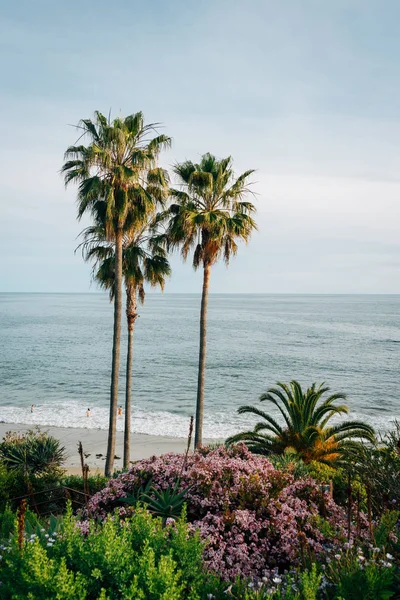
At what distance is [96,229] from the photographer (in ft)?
66.0

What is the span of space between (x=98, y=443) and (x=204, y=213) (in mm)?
21464

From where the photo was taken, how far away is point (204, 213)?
19.0 m

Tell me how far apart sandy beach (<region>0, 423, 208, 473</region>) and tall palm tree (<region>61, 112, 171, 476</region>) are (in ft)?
40.1

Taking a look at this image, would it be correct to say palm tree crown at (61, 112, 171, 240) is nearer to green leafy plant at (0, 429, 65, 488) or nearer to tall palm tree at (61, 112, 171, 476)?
tall palm tree at (61, 112, 171, 476)

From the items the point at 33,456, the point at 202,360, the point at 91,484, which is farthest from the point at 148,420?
the point at 91,484

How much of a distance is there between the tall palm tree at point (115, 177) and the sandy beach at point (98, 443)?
40.1ft

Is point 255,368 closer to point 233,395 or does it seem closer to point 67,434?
point 233,395

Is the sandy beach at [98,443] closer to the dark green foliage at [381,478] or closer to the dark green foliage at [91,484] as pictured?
the dark green foliage at [91,484]

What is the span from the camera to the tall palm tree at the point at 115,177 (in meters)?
17.7

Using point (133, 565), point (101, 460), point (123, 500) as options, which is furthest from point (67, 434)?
point (133, 565)

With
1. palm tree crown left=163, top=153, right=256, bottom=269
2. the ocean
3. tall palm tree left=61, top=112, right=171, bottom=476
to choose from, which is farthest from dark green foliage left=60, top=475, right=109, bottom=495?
the ocean

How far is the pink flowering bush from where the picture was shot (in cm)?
678

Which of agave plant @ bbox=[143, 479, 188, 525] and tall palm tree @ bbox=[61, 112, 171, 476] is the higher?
tall palm tree @ bbox=[61, 112, 171, 476]

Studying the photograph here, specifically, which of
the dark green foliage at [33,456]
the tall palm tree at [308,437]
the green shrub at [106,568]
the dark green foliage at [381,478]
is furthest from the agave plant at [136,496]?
the dark green foliage at [33,456]
